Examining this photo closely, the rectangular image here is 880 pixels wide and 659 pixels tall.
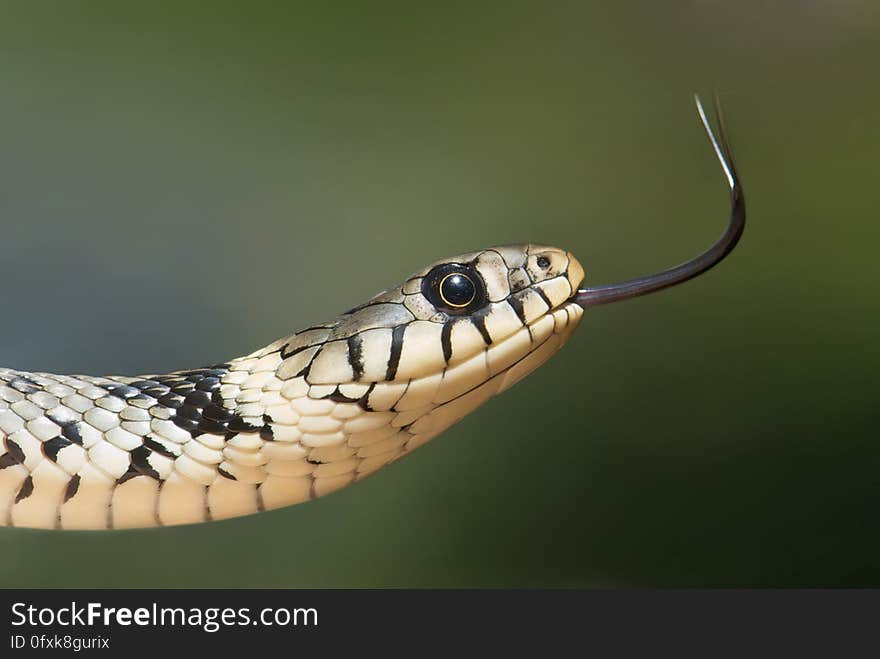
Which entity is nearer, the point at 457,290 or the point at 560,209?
the point at 457,290

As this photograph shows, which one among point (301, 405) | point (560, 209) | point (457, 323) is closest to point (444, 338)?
point (457, 323)

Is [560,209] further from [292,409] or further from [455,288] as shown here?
[292,409]

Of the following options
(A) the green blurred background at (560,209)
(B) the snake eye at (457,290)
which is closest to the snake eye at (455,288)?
(B) the snake eye at (457,290)

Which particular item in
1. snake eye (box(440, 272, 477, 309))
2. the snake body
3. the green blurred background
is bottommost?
the snake body

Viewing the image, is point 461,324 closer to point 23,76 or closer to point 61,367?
point 61,367

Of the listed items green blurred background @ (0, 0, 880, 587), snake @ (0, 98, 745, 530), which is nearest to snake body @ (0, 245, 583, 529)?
snake @ (0, 98, 745, 530)

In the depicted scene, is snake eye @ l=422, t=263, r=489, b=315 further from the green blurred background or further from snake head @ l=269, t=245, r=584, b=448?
the green blurred background

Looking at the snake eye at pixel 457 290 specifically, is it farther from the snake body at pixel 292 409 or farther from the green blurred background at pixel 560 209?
the green blurred background at pixel 560 209
